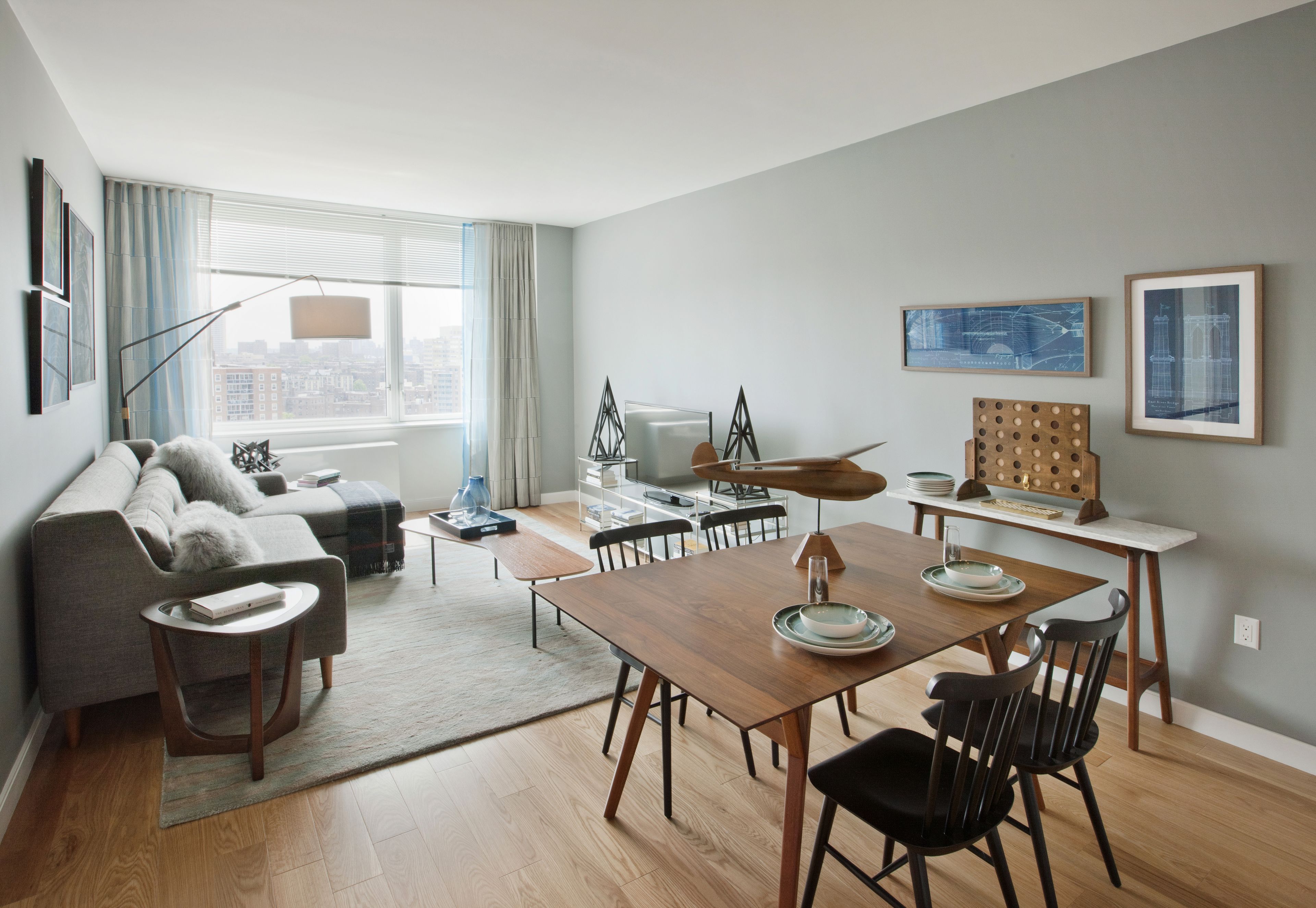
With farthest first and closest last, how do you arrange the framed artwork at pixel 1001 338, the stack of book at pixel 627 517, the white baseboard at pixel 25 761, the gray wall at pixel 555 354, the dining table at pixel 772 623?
the gray wall at pixel 555 354, the stack of book at pixel 627 517, the framed artwork at pixel 1001 338, the white baseboard at pixel 25 761, the dining table at pixel 772 623

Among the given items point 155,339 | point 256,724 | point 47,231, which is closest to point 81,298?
point 47,231

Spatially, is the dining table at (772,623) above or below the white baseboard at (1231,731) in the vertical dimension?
above

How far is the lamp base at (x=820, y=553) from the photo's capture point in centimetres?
235

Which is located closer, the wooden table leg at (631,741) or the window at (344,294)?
the wooden table leg at (631,741)

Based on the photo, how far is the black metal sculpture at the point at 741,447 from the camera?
173 inches

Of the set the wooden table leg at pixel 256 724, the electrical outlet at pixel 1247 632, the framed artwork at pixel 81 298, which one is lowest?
the wooden table leg at pixel 256 724

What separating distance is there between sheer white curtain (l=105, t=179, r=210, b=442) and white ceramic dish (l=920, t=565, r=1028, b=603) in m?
5.11

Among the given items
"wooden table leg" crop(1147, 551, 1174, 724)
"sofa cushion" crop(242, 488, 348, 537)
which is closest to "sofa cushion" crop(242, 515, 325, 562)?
"sofa cushion" crop(242, 488, 348, 537)

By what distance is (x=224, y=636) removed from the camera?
2246 mm

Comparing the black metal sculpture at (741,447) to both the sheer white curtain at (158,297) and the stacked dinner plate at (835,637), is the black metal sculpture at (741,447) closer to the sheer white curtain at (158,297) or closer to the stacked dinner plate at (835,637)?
the stacked dinner plate at (835,637)

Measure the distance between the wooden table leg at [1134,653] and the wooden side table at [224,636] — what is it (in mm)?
2821

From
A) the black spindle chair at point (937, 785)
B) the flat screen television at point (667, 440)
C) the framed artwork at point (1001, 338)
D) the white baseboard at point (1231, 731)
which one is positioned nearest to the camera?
the black spindle chair at point (937, 785)

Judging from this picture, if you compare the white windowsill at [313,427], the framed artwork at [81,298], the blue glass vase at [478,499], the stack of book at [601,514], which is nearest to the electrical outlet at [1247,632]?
the blue glass vase at [478,499]

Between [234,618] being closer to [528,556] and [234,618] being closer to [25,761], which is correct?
[25,761]
